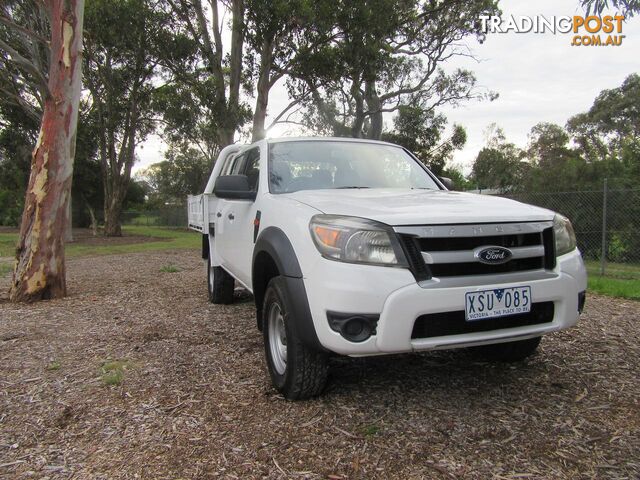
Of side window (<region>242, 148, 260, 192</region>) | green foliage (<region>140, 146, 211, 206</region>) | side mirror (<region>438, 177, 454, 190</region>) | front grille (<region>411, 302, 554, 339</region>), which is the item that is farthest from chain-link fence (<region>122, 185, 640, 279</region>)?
A: green foliage (<region>140, 146, 211, 206</region>)

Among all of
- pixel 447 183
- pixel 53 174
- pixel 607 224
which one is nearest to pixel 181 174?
pixel 607 224

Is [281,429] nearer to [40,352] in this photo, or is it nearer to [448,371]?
[448,371]

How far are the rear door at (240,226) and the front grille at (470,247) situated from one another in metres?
1.62

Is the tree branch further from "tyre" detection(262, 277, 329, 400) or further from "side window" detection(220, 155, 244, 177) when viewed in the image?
"tyre" detection(262, 277, 329, 400)

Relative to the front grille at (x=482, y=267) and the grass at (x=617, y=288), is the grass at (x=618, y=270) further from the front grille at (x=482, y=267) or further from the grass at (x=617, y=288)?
the front grille at (x=482, y=267)

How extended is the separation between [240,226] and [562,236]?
253 centimetres

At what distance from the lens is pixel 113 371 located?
11.8 feet

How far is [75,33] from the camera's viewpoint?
658 cm

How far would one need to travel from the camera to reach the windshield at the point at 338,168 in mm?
→ 3789

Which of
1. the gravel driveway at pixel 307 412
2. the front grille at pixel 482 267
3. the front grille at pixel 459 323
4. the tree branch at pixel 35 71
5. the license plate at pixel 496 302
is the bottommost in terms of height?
the gravel driveway at pixel 307 412

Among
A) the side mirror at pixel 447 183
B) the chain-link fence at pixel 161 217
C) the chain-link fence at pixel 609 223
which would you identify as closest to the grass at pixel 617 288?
the chain-link fence at pixel 609 223

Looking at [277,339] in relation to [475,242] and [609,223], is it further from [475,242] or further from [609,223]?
[609,223]

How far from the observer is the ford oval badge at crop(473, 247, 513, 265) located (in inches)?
102

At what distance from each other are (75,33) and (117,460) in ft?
20.5
